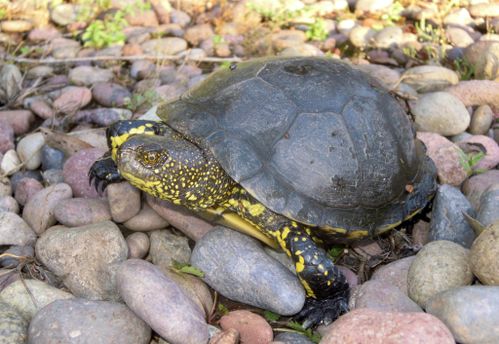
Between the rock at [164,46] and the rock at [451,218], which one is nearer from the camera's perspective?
the rock at [451,218]

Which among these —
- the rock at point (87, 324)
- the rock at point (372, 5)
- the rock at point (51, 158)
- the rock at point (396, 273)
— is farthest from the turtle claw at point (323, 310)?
the rock at point (372, 5)

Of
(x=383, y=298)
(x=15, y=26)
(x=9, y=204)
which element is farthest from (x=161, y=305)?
(x=15, y=26)

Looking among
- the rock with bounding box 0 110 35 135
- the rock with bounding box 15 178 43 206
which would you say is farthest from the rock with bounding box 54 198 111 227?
the rock with bounding box 0 110 35 135

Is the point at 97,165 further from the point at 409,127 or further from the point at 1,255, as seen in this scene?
the point at 409,127

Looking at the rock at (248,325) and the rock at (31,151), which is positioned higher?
the rock at (31,151)

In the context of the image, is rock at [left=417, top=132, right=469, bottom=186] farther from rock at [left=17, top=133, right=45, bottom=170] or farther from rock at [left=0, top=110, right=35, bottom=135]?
rock at [left=0, top=110, right=35, bottom=135]

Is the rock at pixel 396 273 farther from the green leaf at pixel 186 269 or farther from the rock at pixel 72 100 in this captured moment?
the rock at pixel 72 100
